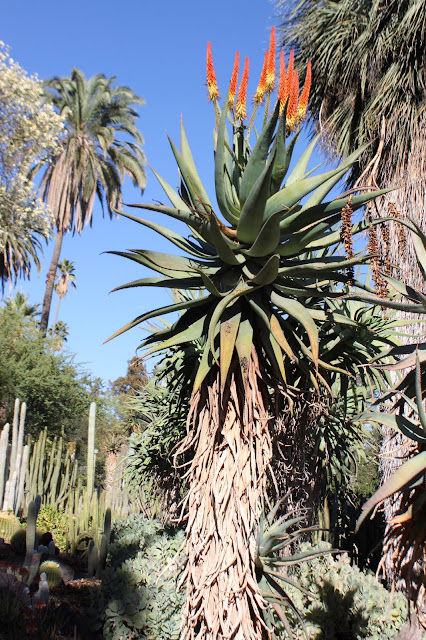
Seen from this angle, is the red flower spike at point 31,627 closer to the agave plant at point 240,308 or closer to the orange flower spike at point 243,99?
the agave plant at point 240,308

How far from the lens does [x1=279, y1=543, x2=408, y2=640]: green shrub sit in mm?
6629

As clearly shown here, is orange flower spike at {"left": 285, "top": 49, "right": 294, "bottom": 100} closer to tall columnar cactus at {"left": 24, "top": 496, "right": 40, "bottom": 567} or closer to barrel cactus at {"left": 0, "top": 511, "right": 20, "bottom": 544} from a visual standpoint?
tall columnar cactus at {"left": 24, "top": 496, "right": 40, "bottom": 567}

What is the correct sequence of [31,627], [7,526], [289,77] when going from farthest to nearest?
[7,526] → [31,627] → [289,77]

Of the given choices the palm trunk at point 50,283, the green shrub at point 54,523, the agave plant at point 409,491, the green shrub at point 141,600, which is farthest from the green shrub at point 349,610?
the palm trunk at point 50,283

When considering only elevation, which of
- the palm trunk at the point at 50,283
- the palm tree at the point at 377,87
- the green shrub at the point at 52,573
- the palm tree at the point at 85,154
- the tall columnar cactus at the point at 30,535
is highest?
the palm tree at the point at 85,154

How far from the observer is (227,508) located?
3.49 meters

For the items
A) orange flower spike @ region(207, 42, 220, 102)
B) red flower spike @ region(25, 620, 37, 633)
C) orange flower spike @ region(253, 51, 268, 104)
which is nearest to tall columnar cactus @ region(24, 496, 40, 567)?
red flower spike @ region(25, 620, 37, 633)

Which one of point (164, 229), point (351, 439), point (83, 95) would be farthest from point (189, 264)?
point (83, 95)

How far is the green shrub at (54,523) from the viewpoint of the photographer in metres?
14.1

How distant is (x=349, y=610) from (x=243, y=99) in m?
6.21

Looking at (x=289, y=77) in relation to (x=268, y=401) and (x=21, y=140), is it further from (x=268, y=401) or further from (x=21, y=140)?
(x=21, y=140)

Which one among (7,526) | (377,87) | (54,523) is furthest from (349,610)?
(54,523)

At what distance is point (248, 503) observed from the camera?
352cm

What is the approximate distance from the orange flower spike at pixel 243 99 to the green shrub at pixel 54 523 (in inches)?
496
